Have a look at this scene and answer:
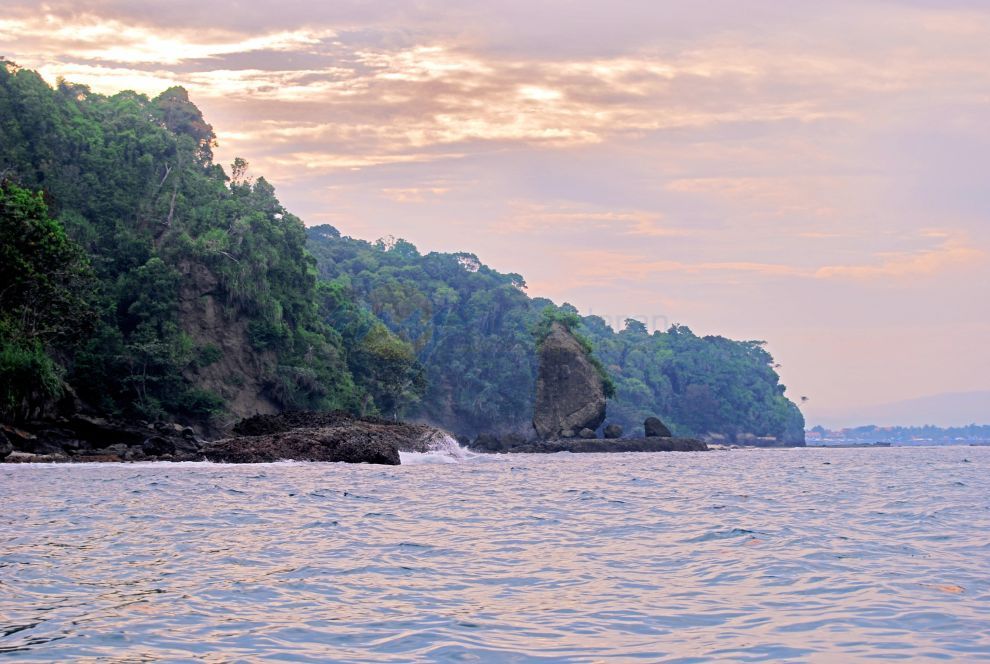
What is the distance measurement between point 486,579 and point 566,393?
287ft

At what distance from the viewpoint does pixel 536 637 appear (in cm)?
888

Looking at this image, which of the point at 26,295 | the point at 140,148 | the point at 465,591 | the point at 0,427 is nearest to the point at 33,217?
the point at 26,295

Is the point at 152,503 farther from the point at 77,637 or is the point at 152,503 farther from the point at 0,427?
the point at 0,427

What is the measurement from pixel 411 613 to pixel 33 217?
40.6 meters

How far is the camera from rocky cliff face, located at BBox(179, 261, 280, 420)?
70438 mm

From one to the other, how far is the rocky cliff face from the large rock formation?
108ft

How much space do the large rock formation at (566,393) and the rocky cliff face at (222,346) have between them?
32905mm

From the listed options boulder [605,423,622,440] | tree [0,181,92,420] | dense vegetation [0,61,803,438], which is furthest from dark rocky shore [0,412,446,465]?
boulder [605,423,622,440]

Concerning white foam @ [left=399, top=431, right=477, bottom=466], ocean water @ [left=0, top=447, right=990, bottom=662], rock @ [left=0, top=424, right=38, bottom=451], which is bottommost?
white foam @ [left=399, top=431, right=477, bottom=466]

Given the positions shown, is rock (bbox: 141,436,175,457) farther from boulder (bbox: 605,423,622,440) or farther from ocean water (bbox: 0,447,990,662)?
boulder (bbox: 605,423,622,440)

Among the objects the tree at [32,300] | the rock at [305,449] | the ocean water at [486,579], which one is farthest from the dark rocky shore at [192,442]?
the ocean water at [486,579]

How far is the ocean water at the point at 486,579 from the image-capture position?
852 cm

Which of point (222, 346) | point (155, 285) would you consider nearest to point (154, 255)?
point (155, 285)

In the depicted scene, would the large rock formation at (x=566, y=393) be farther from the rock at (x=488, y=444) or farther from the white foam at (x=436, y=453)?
the white foam at (x=436, y=453)
